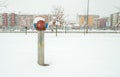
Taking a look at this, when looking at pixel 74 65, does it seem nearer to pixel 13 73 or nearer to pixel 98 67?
pixel 98 67

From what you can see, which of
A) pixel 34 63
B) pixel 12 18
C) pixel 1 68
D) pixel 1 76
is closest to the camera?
pixel 1 76

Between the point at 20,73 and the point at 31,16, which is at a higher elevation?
the point at 31,16

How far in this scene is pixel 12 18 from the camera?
8281 cm

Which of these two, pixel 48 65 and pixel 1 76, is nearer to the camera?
pixel 1 76

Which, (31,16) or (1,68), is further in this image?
(31,16)

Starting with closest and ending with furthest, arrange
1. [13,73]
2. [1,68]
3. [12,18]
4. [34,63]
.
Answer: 1. [13,73]
2. [1,68]
3. [34,63]
4. [12,18]

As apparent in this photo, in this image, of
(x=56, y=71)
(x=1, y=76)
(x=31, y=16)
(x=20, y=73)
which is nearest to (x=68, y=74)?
(x=56, y=71)

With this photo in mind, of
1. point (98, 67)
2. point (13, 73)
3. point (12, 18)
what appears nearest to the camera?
point (13, 73)

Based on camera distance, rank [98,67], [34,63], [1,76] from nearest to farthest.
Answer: [1,76]
[98,67]
[34,63]

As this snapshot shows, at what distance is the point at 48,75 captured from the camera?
297 centimetres

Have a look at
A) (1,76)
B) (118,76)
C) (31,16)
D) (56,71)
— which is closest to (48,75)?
(56,71)

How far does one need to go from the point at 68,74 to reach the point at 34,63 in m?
1.14

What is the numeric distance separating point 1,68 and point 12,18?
275 ft

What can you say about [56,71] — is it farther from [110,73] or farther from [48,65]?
[110,73]
